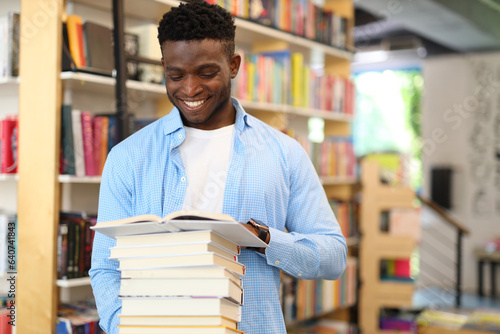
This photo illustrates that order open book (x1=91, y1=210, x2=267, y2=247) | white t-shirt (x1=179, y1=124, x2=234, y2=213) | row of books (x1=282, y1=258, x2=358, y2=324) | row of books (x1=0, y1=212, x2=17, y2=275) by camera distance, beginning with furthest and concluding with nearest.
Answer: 1. row of books (x1=282, y1=258, x2=358, y2=324)
2. row of books (x1=0, y1=212, x2=17, y2=275)
3. white t-shirt (x1=179, y1=124, x2=234, y2=213)
4. open book (x1=91, y1=210, x2=267, y2=247)

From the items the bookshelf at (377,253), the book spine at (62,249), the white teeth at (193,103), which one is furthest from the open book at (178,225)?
the bookshelf at (377,253)

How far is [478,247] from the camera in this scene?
24.4ft

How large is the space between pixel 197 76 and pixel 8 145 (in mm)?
1355

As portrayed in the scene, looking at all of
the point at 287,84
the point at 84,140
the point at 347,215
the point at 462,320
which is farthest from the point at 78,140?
the point at 462,320

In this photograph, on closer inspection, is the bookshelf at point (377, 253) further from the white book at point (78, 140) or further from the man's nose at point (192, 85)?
the man's nose at point (192, 85)

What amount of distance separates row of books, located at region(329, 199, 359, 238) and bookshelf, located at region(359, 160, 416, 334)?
0.24ft

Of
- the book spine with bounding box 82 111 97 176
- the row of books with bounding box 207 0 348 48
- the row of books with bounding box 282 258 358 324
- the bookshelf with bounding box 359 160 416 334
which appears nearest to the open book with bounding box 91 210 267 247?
the book spine with bounding box 82 111 97 176

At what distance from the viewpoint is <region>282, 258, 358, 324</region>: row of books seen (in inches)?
138

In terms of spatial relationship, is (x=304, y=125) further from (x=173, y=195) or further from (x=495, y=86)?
(x=495, y=86)

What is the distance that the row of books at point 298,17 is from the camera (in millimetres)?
3246

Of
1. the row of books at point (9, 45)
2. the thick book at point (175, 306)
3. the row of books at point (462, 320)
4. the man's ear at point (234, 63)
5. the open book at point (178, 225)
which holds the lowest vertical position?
the row of books at point (462, 320)

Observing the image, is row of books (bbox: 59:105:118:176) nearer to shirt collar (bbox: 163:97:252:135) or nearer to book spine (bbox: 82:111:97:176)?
book spine (bbox: 82:111:97:176)

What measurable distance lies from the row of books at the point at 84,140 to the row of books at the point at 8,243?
28 cm

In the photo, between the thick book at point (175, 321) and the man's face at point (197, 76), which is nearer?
the thick book at point (175, 321)
